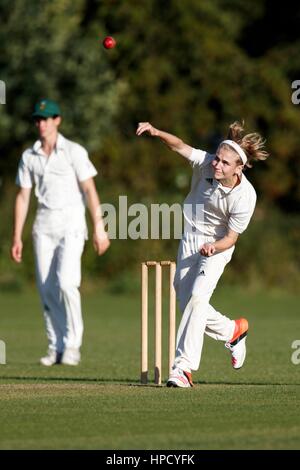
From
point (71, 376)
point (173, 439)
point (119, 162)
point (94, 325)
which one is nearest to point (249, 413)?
point (173, 439)

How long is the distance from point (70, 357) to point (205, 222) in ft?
9.96

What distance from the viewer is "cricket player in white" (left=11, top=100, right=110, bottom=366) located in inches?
467

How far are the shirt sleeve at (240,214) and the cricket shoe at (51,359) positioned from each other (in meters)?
3.21

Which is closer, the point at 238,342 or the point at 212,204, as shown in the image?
the point at 212,204

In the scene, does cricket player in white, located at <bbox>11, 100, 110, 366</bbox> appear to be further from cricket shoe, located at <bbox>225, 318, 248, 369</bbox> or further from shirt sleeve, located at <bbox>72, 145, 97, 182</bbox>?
cricket shoe, located at <bbox>225, 318, 248, 369</bbox>

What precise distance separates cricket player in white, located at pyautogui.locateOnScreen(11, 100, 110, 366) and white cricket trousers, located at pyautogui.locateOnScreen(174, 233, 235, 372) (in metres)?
2.39

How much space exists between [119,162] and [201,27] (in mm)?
4292

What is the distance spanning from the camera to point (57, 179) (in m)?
11.9

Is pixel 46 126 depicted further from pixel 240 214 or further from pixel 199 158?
pixel 240 214

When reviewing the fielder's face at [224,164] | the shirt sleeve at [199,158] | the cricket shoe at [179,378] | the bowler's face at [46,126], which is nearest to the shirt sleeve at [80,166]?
the bowler's face at [46,126]

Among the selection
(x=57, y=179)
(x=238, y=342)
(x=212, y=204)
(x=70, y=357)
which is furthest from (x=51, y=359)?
(x=212, y=204)

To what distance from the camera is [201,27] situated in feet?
111
